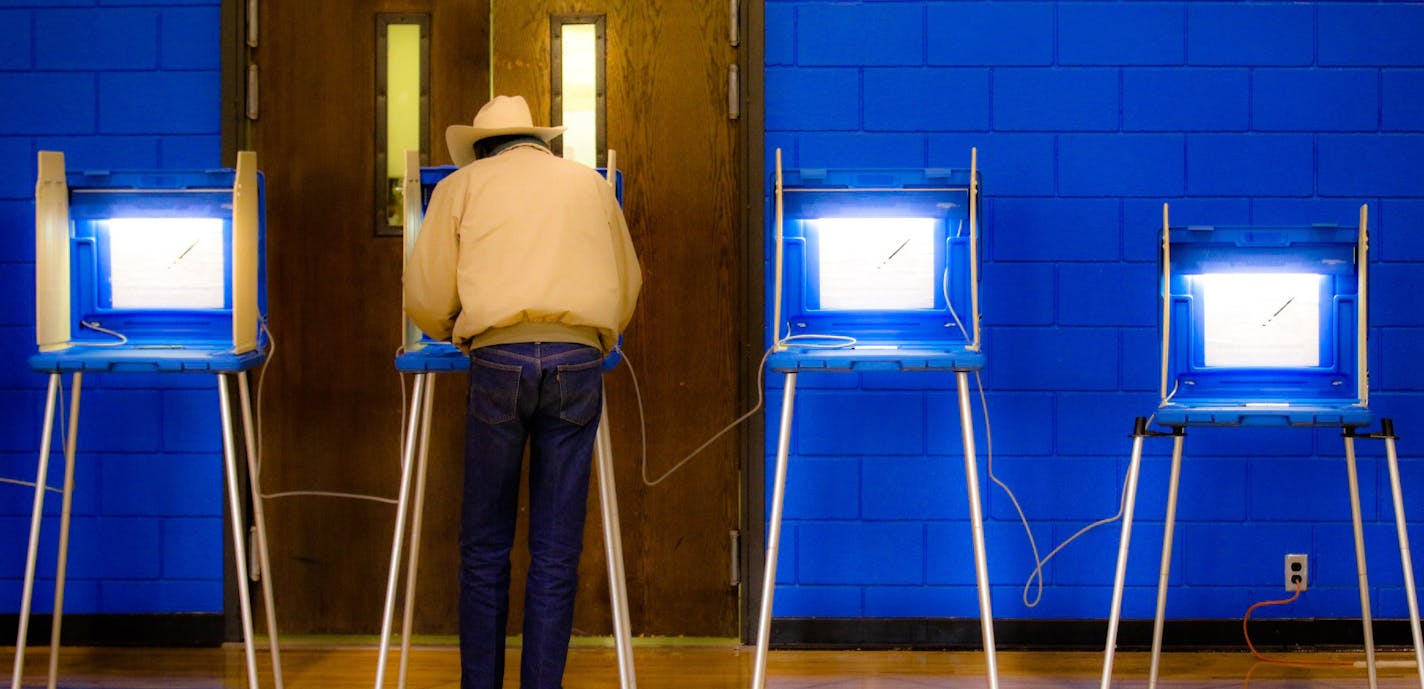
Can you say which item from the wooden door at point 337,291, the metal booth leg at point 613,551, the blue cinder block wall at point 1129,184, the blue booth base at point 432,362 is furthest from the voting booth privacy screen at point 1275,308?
the wooden door at point 337,291

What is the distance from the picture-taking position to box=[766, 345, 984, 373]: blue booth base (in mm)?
2318

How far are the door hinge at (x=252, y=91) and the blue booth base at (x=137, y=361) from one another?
854mm

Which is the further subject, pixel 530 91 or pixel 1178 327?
pixel 530 91

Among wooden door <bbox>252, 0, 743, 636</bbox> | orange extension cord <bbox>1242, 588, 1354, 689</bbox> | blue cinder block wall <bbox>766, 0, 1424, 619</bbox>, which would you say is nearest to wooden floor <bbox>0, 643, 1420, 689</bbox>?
orange extension cord <bbox>1242, 588, 1354, 689</bbox>

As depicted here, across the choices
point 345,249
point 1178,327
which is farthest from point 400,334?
point 1178,327

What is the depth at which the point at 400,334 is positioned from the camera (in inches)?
124

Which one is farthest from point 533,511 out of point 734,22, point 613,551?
point 734,22

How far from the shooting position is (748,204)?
→ 10.3ft

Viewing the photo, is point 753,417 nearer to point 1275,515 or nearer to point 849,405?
point 849,405

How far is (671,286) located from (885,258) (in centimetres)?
77

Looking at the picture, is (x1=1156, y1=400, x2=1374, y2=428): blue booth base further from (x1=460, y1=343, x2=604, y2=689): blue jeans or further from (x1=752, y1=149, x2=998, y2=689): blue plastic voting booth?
(x1=460, y1=343, x2=604, y2=689): blue jeans

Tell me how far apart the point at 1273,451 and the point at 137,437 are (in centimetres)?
280

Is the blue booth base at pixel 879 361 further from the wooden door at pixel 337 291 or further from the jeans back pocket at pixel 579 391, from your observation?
the wooden door at pixel 337 291

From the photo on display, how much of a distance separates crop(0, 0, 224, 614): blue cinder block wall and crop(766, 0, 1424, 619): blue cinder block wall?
1.44 m
